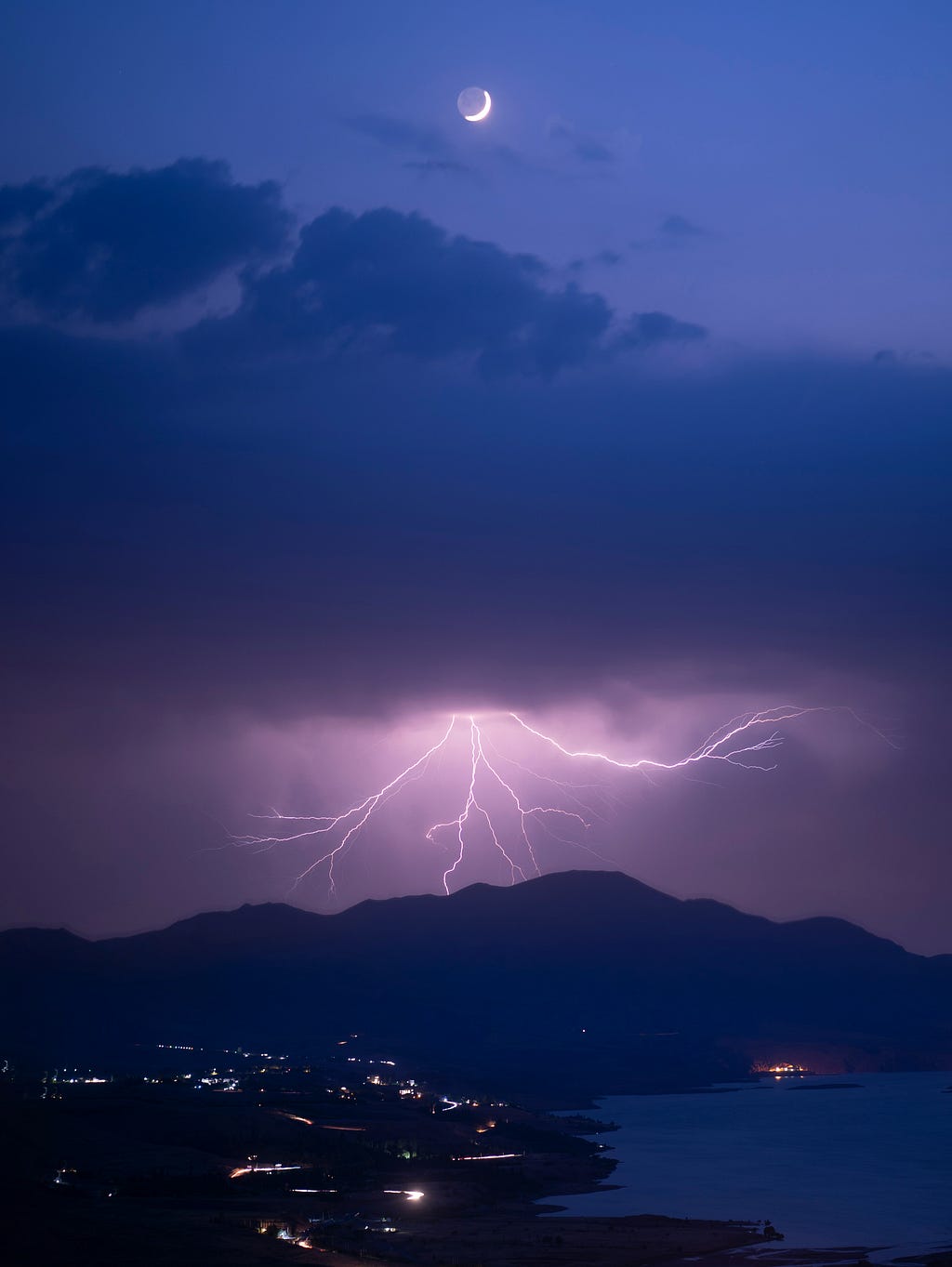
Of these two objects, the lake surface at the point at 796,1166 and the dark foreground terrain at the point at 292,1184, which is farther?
the lake surface at the point at 796,1166

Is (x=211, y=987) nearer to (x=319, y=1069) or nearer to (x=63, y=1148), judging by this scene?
(x=319, y=1069)

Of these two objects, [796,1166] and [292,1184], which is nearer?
[292,1184]

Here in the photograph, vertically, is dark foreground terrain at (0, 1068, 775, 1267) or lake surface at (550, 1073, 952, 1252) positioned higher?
dark foreground terrain at (0, 1068, 775, 1267)

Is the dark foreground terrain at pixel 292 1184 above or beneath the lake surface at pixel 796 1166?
above

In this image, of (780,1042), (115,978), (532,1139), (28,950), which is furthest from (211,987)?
(532,1139)

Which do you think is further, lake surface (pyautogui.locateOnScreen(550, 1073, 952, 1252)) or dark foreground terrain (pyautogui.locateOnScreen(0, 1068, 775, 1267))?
lake surface (pyautogui.locateOnScreen(550, 1073, 952, 1252))

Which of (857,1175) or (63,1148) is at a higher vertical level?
(63,1148)

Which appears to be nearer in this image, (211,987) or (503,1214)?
(503,1214)

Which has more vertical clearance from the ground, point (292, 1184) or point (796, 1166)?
point (292, 1184)
